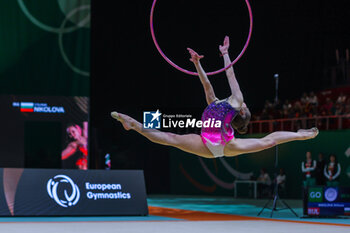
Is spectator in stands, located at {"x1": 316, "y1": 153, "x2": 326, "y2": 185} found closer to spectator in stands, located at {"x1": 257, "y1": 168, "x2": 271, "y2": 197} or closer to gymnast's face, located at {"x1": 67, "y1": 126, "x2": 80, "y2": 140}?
spectator in stands, located at {"x1": 257, "y1": 168, "x2": 271, "y2": 197}

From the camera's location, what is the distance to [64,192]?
14.8m

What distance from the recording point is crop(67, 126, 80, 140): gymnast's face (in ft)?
67.2

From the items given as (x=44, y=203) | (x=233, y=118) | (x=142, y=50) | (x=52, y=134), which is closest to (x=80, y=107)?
(x=52, y=134)

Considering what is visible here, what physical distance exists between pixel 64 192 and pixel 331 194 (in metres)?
6.52

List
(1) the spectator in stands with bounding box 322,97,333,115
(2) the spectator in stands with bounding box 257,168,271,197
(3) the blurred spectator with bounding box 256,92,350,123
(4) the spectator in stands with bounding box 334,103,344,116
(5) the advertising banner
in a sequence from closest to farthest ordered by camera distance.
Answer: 1. (5) the advertising banner
2. (4) the spectator in stands with bounding box 334,103,344,116
3. (3) the blurred spectator with bounding box 256,92,350,123
4. (1) the spectator in stands with bounding box 322,97,333,115
5. (2) the spectator in stands with bounding box 257,168,271,197

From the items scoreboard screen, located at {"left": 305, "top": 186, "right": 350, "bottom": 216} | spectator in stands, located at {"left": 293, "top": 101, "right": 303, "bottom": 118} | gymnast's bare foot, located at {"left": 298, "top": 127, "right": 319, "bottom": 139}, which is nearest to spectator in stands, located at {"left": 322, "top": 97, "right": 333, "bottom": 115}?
spectator in stands, located at {"left": 293, "top": 101, "right": 303, "bottom": 118}

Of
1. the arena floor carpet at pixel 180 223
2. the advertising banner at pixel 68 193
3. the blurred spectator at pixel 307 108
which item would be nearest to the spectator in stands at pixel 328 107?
the blurred spectator at pixel 307 108

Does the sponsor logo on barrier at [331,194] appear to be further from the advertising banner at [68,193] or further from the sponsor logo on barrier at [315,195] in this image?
the advertising banner at [68,193]

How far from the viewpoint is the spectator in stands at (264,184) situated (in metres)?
24.8

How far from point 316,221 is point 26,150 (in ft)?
38.5

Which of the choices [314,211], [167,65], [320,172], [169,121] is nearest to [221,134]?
[169,121]

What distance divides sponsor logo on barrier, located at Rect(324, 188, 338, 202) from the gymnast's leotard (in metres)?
8.71

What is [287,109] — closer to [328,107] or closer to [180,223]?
[328,107]

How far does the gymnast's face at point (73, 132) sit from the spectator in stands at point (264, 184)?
26.7ft
